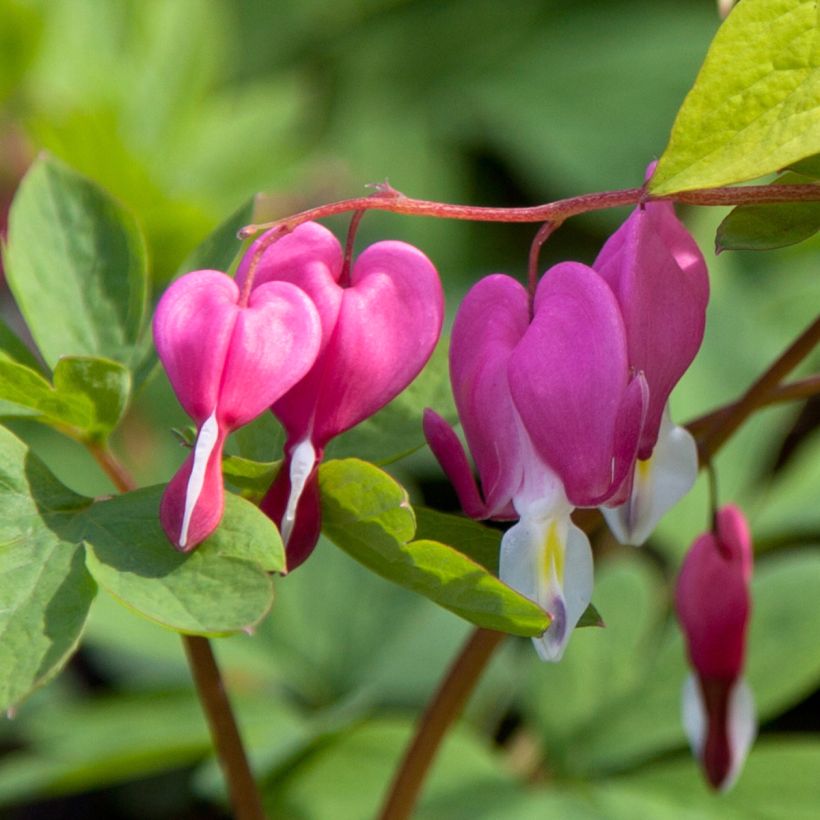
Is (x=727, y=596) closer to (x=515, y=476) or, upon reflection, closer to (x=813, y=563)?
(x=515, y=476)

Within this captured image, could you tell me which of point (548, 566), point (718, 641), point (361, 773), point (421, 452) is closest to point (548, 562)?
point (548, 566)

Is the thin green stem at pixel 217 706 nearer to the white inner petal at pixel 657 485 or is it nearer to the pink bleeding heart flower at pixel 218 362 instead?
the pink bleeding heart flower at pixel 218 362

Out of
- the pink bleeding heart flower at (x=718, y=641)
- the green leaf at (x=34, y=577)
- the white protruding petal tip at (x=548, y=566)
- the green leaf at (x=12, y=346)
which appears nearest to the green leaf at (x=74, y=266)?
the green leaf at (x=12, y=346)

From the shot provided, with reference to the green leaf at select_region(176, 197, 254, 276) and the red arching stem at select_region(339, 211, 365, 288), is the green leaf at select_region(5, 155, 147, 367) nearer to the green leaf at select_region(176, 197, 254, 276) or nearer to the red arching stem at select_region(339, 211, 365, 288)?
the green leaf at select_region(176, 197, 254, 276)

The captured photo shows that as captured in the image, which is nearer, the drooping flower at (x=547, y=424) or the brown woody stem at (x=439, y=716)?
the drooping flower at (x=547, y=424)

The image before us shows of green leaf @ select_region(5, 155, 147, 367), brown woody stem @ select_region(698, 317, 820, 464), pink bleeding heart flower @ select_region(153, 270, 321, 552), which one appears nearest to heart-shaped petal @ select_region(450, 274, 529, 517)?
pink bleeding heart flower @ select_region(153, 270, 321, 552)

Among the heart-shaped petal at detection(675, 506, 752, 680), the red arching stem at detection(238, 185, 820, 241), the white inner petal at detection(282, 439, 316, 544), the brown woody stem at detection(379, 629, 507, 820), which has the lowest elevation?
the brown woody stem at detection(379, 629, 507, 820)

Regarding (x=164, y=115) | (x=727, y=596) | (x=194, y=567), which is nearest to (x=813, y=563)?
(x=727, y=596)
